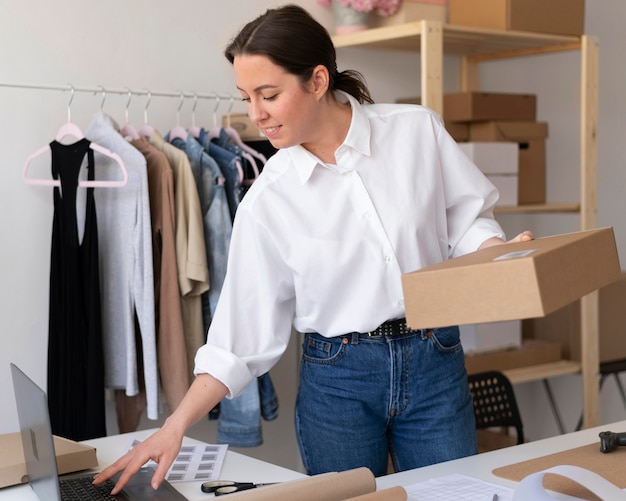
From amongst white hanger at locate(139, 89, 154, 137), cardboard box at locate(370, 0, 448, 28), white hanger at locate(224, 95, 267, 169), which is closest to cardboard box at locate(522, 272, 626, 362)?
cardboard box at locate(370, 0, 448, 28)

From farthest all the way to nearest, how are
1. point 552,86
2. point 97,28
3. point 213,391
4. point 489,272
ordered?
point 552,86 < point 97,28 < point 213,391 < point 489,272

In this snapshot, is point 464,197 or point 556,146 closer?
point 464,197

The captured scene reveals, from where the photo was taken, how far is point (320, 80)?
6.32ft

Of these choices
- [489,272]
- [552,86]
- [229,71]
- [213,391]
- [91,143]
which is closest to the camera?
[489,272]


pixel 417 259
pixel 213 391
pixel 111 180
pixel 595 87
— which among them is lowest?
pixel 213 391

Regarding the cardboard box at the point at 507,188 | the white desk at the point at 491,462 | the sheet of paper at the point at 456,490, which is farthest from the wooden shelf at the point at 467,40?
the sheet of paper at the point at 456,490

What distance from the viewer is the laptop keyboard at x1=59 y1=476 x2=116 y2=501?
1649mm

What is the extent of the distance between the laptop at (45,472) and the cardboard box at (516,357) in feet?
6.02

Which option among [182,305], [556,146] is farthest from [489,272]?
[556,146]

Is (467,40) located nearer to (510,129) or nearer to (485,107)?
(485,107)

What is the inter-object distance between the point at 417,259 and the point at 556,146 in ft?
7.77

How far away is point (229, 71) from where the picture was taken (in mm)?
3326

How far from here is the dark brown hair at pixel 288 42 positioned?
72.9 inches

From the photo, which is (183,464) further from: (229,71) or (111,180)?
(229,71)
